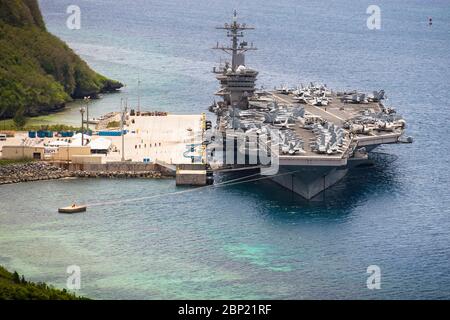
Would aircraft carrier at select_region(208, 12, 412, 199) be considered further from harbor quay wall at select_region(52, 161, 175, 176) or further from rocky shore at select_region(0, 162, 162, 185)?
rocky shore at select_region(0, 162, 162, 185)

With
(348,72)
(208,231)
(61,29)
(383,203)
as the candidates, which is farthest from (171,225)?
(61,29)

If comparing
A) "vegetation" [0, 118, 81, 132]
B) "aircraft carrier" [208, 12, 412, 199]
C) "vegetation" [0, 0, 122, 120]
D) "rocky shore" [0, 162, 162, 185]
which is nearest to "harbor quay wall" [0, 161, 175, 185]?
"rocky shore" [0, 162, 162, 185]

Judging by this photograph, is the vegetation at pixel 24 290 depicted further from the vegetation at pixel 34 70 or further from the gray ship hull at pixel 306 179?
the vegetation at pixel 34 70

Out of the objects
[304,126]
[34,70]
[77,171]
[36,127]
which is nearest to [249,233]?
[77,171]

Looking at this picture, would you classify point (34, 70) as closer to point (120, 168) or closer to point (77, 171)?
point (77, 171)

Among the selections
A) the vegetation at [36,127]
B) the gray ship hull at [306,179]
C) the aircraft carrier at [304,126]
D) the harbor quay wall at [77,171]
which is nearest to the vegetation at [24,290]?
the gray ship hull at [306,179]

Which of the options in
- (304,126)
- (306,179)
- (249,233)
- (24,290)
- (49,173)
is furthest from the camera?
(304,126)
